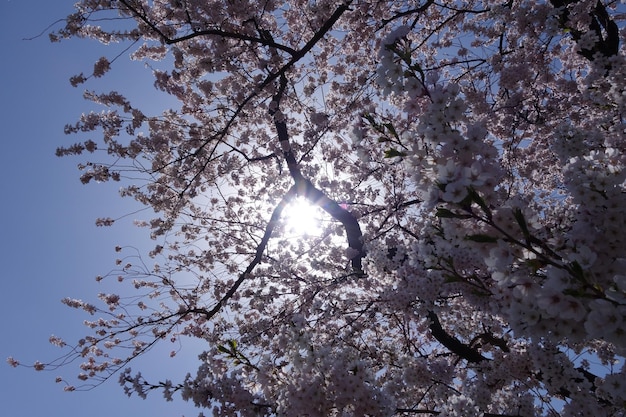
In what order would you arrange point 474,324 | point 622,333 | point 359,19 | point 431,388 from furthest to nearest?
point 359,19, point 474,324, point 431,388, point 622,333

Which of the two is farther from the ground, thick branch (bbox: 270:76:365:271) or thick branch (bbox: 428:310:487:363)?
thick branch (bbox: 270:76:365:271)

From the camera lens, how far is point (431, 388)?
15.4 ft

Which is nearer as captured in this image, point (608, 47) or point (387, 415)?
point (387, 415)

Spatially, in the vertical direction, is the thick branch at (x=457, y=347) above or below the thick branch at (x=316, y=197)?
below

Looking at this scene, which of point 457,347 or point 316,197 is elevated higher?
point 316,197

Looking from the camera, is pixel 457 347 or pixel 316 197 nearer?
pixel 457 347

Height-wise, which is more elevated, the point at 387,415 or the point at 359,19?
the point at 359,19

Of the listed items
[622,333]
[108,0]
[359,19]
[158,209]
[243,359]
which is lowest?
[622,333]

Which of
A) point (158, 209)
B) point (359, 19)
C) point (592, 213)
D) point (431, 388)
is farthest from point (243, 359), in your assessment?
point (359, 19)

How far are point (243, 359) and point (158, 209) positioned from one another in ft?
19.2

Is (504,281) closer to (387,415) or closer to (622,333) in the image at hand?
(622,333)

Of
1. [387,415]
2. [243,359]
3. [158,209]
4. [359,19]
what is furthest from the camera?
[158,209]

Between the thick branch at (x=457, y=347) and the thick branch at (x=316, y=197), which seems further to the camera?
the thick branch at (x=316, y=197)

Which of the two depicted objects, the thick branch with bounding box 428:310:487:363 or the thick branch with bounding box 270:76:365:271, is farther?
the thick branch with bounding box 270:76:365:271
